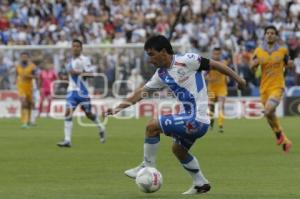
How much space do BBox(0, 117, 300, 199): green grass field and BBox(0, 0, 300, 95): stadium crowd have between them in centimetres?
1374

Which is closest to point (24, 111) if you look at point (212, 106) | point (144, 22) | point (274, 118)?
point (212, 106)

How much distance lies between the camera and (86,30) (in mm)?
42219

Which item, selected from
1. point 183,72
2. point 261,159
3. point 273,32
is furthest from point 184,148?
point 273,32

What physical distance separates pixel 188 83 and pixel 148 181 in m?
1.34

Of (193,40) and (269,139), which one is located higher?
(193,40)

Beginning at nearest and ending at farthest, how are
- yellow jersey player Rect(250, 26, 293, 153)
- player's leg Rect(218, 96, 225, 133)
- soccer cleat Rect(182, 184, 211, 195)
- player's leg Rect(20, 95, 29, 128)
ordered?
soccer cleat Rect(182, 184, 211, 195), yellow jersey player Rect(250, 26, 293, 153), player's leg Rect(218, 96, 225, 133), player's leg Rect(20, 95, 29, 128)

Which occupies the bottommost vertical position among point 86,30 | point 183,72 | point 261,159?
point 261,159

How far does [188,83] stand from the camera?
39.8 feet

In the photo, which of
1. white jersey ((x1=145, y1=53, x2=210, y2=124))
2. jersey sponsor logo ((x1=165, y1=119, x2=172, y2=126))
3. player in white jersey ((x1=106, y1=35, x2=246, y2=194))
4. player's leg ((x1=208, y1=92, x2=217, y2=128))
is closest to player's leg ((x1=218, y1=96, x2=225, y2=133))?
player's leg ((x1=208, y1=92, x2=217, y2=128))

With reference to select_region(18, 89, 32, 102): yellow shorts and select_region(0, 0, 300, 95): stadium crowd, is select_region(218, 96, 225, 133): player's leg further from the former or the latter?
select_region(0, 0, 300, 95): stadium crowd

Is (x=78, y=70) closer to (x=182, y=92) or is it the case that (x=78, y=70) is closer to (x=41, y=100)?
(x=182, y=92)

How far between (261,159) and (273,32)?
10.2ft

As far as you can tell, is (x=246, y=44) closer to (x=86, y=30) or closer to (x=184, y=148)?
(x=86, y=30)

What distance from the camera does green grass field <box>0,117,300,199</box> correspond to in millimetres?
12588
